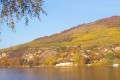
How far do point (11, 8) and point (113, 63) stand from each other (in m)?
181

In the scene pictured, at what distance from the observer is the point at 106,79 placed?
92.1 metres

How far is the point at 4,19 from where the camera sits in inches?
592

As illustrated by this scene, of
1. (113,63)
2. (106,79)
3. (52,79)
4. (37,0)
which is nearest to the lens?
(37,0)

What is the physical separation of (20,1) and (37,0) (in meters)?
0.73

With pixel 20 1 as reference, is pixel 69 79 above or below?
below

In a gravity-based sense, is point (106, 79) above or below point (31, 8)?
below

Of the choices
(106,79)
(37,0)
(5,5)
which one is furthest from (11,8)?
(106,79)

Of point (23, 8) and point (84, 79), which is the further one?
point (84, 79)

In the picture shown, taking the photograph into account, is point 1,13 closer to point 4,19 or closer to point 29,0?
point 4,19

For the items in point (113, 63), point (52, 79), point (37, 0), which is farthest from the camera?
point (113, 63)

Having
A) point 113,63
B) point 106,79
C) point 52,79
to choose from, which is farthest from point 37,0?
point 113,63

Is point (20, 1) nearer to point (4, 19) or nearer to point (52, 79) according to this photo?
point (4, 19)

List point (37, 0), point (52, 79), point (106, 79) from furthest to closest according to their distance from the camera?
1. point (52, 79)
2. point (106, 79)
3. point (37, 0)

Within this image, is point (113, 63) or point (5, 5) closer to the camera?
point (5, 5)
